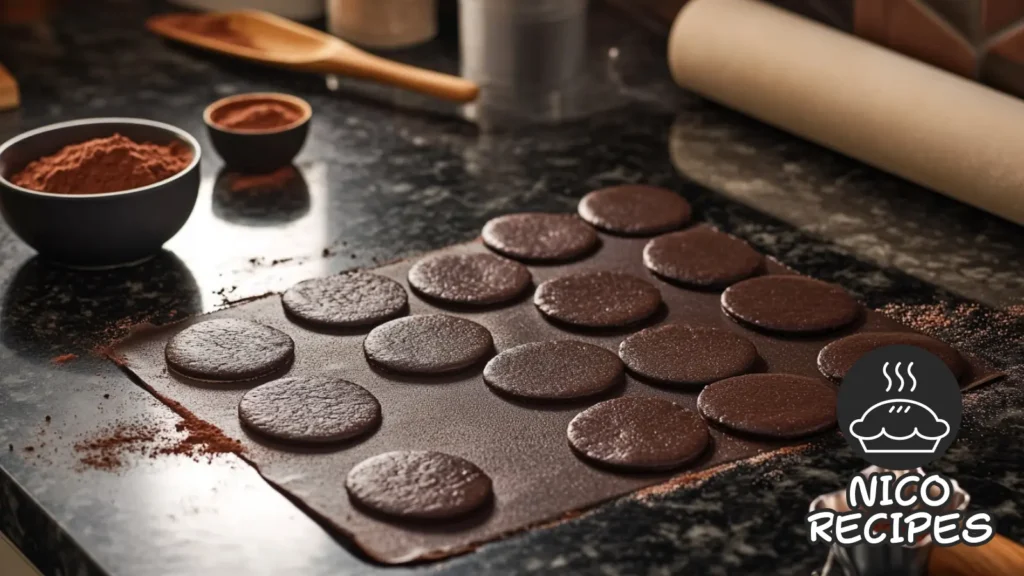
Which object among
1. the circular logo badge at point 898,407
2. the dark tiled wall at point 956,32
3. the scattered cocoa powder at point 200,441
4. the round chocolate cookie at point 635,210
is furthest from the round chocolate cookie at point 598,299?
the dark tiled wall at point 956,32

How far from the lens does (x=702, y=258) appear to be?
1.43 metres

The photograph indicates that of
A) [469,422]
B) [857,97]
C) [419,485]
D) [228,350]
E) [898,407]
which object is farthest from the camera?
[857,97]

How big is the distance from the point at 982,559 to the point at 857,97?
801 millimetres

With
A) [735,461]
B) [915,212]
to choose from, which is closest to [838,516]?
[735,461]

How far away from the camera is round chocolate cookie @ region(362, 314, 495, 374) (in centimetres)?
122

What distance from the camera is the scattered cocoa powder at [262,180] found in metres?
1.66

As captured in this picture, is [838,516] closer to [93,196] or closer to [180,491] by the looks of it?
[180,491]

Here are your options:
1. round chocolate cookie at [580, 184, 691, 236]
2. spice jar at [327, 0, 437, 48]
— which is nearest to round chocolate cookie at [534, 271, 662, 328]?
round chocolate cookie at [580, 184, 691, 236]

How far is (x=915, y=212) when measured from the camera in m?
1.57

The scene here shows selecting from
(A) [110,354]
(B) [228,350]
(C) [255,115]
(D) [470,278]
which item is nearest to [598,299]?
(D) [470,278]

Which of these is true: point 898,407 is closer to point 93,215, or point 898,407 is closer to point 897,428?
point 897,428

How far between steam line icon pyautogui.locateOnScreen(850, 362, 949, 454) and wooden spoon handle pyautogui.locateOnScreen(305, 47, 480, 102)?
1.07 metres

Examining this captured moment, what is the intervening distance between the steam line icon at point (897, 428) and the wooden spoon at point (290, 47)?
1.07 m

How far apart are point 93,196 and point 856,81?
88 centimetres
